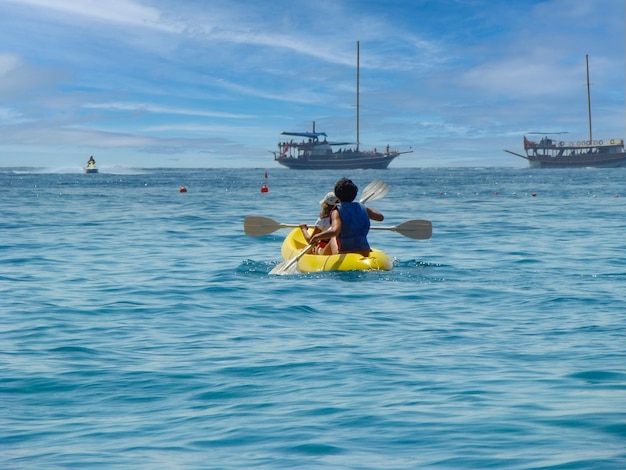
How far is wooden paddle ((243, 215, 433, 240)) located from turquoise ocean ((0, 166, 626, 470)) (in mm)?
591

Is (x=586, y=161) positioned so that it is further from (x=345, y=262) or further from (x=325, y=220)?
(x=345, y=262)

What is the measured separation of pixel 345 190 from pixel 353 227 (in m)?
0.60

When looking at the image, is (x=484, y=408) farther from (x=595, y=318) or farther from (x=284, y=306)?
(x=284, y=306)

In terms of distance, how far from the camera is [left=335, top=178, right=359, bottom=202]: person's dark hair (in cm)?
1226

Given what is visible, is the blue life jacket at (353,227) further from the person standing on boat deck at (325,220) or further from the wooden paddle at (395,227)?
the wooden paddle at (395,227)

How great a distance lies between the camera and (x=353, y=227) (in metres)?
12.5

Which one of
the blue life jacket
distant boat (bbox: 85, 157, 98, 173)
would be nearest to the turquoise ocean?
the blue life jacket

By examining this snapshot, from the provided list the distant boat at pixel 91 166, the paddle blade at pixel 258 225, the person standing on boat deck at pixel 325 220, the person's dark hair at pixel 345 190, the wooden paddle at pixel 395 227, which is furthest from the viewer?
the distant boat at pixel 91 166

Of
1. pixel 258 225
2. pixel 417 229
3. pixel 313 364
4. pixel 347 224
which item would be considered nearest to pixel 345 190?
pixel 347 224

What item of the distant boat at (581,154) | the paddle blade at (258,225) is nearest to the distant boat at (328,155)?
the distant boat at (581,154)

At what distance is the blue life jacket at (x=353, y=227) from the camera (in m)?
12.3

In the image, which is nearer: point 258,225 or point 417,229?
point 417,229

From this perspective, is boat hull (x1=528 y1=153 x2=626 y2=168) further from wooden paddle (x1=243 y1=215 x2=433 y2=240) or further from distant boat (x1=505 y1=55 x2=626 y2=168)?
wooden paddle (x1=243 y1=215 x2=433 y2=240)

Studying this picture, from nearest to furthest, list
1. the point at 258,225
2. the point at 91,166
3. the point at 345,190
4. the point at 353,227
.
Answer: the point at 345,190 < the point at 353,227 < the point at 258,225 < the point at 91,166
